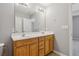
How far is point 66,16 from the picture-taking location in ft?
6.49

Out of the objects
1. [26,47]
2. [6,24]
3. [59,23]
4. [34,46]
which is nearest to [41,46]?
[34,46]

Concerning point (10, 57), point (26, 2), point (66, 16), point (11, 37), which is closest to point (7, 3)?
point (26, 2)

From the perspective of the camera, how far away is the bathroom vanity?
188cm

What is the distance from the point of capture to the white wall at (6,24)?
1.88m

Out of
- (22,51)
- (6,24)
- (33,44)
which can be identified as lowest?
(22,51)

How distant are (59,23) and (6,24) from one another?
88 cm

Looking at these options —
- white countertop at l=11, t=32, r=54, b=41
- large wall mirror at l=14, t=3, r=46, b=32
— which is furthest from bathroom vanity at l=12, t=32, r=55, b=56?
large wall mirror at l=14, t=3, r=46, b=32

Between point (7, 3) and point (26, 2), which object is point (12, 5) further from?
point (26, 2)

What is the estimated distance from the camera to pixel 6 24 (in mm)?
1891

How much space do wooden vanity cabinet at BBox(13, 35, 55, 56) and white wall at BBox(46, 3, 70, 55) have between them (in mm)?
134

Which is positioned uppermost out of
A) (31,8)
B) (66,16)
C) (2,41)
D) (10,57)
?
(31,8)

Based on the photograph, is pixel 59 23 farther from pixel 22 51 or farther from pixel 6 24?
pixel 6 24

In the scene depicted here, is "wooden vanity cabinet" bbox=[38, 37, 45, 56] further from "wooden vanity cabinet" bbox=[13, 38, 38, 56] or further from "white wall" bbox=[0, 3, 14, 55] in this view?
"white wall" bbox=[0, 3, 14, 55]

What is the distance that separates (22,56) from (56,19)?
0.84 m
